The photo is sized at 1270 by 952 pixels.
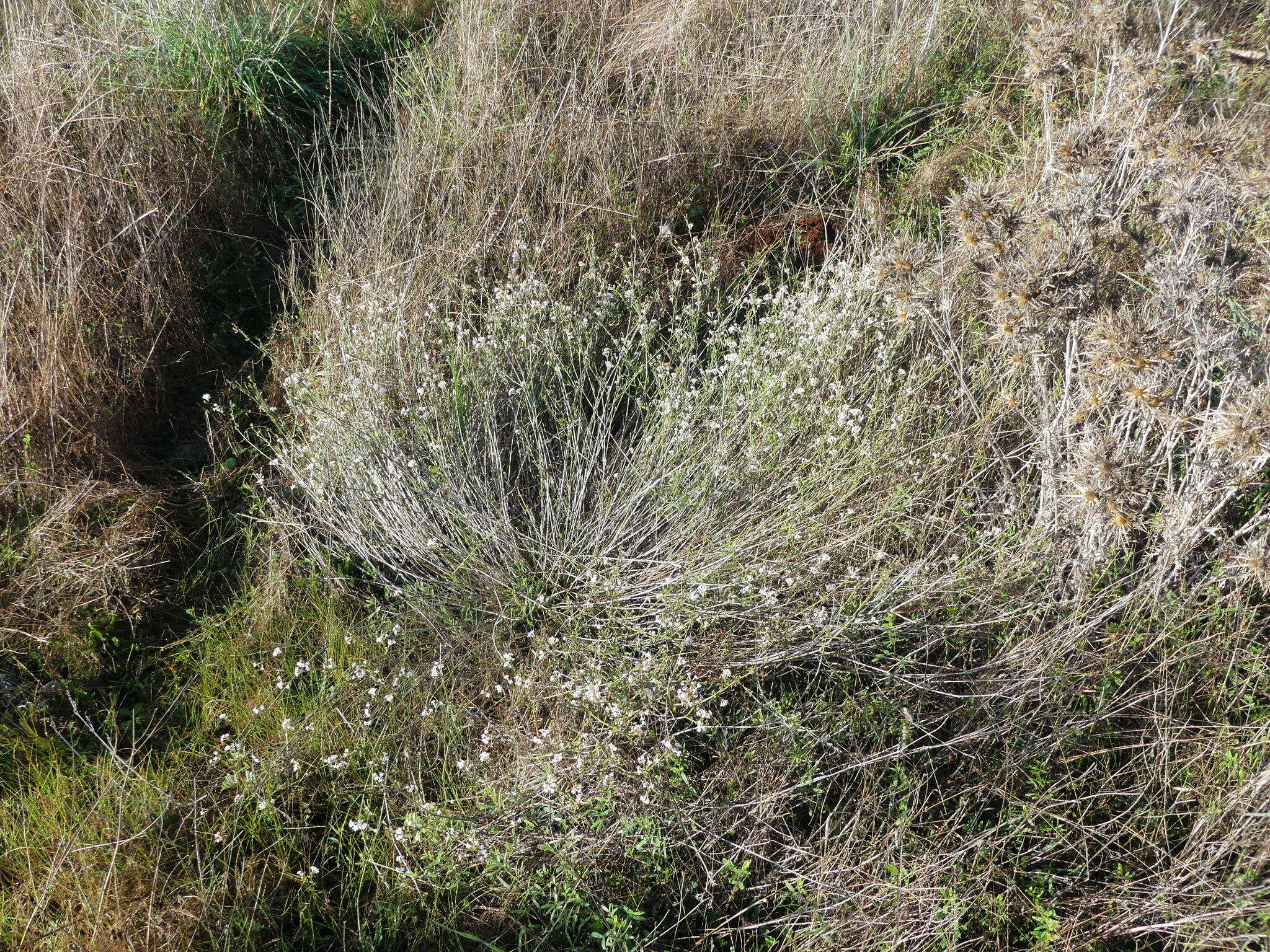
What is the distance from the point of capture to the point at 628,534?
303cm

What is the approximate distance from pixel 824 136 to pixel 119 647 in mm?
3985

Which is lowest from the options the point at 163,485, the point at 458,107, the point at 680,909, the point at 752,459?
the point at 680,909

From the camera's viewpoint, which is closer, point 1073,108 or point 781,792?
point 781,792

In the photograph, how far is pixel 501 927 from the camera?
2.36 meters

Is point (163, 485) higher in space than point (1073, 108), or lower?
higher

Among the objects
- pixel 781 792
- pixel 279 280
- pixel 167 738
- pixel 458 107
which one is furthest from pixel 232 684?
pixel 458 107

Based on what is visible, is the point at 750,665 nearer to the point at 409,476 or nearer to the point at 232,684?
the point at 409,476

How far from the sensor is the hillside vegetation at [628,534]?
2.38 m

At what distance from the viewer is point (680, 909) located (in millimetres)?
2318

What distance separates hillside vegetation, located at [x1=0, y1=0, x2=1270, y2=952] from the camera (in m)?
2.38

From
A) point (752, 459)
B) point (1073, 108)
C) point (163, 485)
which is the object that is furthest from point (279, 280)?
point (1073, 108)

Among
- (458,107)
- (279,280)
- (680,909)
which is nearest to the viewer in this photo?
(680,909)

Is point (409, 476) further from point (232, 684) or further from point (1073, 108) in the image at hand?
point (1073, 108)

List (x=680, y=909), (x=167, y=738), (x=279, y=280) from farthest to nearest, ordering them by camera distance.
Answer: (x=279, y=280) < (x=167, y=738) < (x=680, y=909)
